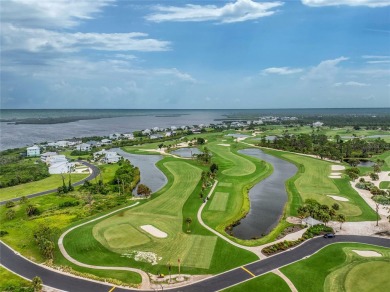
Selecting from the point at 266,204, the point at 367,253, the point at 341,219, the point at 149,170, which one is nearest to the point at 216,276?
the point at 367,253

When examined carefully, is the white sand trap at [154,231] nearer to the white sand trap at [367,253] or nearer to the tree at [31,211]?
the tree at [31,211]

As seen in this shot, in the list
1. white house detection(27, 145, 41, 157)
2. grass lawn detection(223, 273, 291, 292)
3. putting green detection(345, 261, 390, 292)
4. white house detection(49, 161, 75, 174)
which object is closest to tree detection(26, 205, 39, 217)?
white house detection(49, 161, 75, 174)

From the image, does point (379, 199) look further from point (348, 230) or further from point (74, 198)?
point (74, 198)

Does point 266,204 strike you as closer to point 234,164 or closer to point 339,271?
point 339,271

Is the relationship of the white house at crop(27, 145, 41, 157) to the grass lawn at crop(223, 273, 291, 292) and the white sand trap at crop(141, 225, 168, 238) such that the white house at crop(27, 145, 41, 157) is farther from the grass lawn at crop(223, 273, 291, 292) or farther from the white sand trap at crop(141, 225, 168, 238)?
the grass lawn at crop(223, 273, 291, 292)

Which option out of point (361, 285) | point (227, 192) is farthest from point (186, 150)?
point (361, 285)

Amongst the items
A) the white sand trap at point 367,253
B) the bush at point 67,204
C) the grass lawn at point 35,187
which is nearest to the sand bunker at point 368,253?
the white sand trap at point 367,253

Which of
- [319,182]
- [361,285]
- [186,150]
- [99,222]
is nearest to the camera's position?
[361,285]
